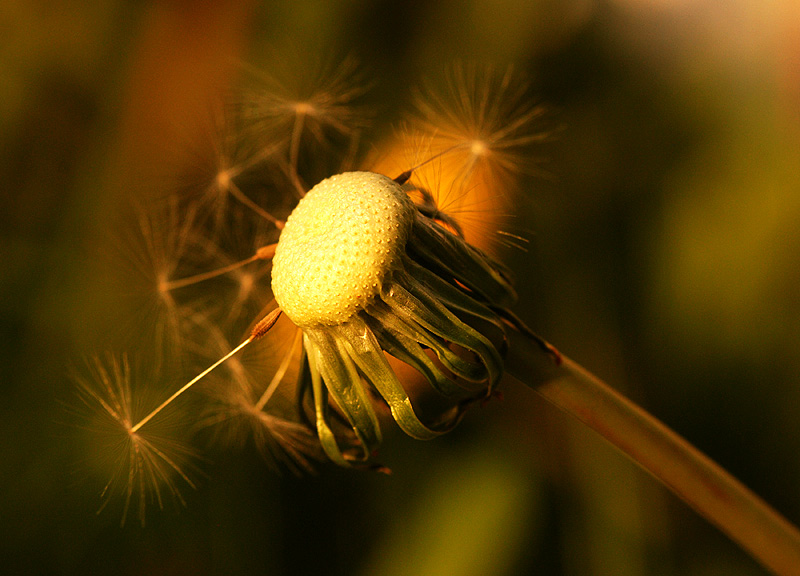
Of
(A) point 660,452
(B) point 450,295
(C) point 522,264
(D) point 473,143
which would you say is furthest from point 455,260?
(C) point 522,264

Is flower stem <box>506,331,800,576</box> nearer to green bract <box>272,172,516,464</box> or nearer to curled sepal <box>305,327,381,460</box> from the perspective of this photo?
green bract <box>272,172,516,464</box>

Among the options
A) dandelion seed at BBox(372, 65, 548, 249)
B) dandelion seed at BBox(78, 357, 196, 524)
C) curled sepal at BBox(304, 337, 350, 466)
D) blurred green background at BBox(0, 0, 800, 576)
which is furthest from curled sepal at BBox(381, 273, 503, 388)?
blurred green background at BBox(0, 0, 800, 576)

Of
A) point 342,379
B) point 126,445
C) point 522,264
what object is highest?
point 342,379

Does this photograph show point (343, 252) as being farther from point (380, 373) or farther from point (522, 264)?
point (522, 264)

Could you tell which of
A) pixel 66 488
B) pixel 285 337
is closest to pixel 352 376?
pixel 285 337

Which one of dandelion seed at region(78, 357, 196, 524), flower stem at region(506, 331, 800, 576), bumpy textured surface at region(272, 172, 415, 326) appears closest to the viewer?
bumpy textured surface at region(272, 172, 415, 326)

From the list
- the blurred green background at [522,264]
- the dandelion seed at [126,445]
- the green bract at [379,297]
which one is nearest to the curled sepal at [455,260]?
the green bract at [379,297]

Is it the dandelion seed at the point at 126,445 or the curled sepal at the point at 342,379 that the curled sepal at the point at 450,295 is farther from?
the dandelion seed at the point at 126,445
